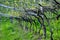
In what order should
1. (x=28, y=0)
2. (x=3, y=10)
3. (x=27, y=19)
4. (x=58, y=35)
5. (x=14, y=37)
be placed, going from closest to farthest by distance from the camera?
(x=14, y=37), (x=58, y=35), (x=27, y=19), (x=28, y=0), (x=3, y=10)

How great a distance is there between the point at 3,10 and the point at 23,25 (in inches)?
175

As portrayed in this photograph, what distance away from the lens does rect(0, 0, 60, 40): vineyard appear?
12.2m

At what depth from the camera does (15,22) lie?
1647 cm

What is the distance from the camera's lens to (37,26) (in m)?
14.9

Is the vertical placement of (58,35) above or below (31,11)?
below

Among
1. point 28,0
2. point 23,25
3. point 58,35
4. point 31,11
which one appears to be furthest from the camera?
point 28,0

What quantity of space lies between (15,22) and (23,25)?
66 centimetres

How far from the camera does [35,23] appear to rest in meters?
15.1

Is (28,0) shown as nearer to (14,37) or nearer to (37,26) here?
(37,26)

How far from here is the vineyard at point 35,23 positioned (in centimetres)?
1216

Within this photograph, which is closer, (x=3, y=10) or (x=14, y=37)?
(x=14, y=37)

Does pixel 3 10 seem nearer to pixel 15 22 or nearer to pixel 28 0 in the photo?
pixel 28 0

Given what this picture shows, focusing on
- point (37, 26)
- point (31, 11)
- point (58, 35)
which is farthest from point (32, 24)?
point (58, 35)

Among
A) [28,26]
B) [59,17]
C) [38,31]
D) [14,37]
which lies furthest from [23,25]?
[14,37]
